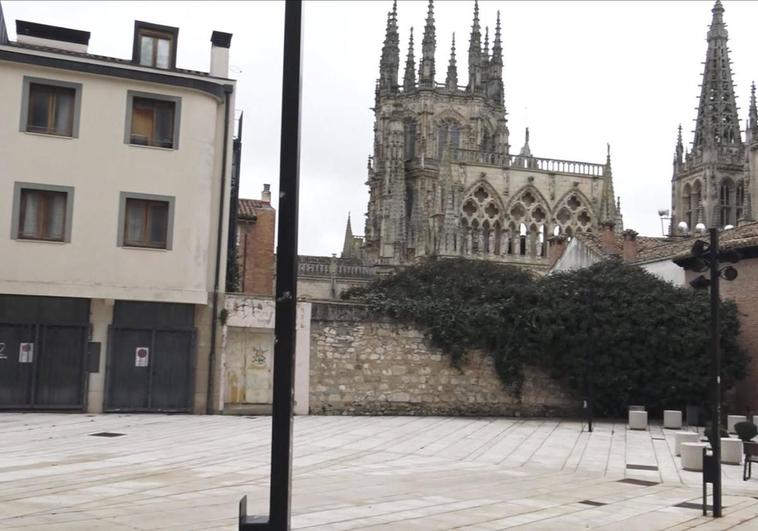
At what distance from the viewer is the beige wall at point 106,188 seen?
21.6 m

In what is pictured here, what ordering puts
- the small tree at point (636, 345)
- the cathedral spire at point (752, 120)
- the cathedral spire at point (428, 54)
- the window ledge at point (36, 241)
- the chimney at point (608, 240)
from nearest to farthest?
the window ledge at point (36, 241) < the small tree at point (636, 345) < the chimney at point (608, 240) < the cathedral spire at point (428, 54) < the cathedral spire at point (752, 120)

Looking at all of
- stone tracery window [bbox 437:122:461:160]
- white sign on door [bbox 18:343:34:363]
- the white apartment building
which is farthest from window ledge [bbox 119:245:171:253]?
stone tracery window [bbox 437:122:461:160]

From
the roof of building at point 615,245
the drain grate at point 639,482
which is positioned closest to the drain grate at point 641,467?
the drain grate at point 639,482

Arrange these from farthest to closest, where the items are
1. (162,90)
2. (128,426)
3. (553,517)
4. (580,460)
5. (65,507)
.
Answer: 1. (162,90)
2. (128,426)
3. (580,460)
4. (553,517)
5. (65,507)

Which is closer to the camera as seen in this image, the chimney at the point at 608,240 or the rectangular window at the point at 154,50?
the rectangular window at the point at 154,50

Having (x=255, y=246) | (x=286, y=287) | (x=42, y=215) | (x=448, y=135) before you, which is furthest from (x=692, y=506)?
(x=448, y=135)

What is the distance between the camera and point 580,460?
54.0ft

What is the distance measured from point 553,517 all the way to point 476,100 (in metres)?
76.4

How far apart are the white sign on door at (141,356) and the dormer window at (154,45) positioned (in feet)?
26.0

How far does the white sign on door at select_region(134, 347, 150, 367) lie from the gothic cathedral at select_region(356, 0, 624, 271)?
3948 cm

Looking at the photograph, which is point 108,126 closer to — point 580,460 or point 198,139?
point 198,139

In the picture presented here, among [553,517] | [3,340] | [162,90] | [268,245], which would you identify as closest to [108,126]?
[162,90]

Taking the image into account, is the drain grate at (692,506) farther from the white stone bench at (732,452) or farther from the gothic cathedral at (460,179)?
the gothic cathedral at (460,179)

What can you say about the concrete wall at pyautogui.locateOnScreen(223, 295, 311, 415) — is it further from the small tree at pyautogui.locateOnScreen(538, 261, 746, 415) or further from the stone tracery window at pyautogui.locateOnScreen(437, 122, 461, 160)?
the stone tracery window at pyautogui.locateOnScreen(437, 122, 461, 160)
